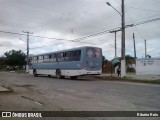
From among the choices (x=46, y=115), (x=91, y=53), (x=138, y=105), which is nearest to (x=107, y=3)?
(x=91, y=53)

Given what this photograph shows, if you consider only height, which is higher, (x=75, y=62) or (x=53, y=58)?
(x=53, y=58)

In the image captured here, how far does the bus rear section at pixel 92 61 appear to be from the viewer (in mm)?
26844

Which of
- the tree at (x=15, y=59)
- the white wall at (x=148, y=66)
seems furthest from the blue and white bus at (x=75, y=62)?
the tree at (x=15, y=59)

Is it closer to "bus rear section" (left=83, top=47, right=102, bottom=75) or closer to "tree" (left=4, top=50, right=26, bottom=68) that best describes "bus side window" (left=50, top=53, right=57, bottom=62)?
"bus rear section" (left=83, top=47, right=102, bottom=75)

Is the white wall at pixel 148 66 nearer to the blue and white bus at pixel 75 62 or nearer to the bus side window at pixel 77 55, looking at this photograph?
the blue and white bus at pixel 75 62

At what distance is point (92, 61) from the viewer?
Result: 89.8 ft

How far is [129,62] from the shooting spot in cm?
8450

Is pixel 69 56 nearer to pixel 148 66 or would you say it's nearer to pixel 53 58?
pixel 53 58

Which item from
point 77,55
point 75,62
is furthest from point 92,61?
point 75,62

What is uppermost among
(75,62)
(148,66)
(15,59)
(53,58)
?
(15,59)

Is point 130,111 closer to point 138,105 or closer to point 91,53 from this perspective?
point 138,105

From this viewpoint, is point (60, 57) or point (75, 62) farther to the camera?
point (60, 57)

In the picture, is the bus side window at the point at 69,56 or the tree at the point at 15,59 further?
the tree at the point at 15,59

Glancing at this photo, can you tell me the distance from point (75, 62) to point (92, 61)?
1.84 metres
